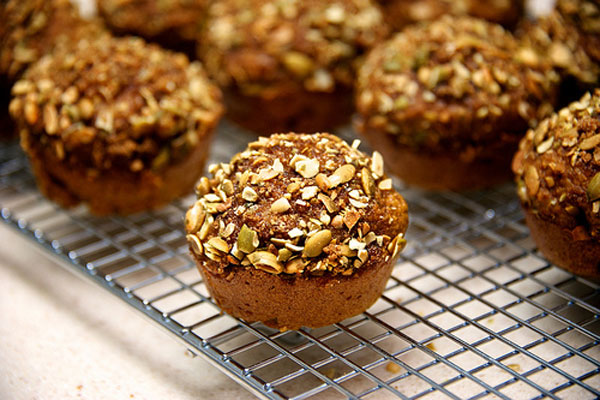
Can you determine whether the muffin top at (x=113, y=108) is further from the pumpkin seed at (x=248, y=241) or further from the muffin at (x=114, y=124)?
the pumpkin seed at (x=248, y=241)

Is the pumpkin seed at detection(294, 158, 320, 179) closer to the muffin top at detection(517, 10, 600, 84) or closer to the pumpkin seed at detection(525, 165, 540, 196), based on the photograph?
the pumpkin seed at detection(525, 165, 540, 196)

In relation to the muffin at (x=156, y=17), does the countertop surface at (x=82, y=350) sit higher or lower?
lower

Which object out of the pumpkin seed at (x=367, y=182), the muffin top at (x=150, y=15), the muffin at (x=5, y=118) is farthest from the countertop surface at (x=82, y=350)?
the muffin top at (x=150, y=15)

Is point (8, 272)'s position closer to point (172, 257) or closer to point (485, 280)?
point (172, 257)

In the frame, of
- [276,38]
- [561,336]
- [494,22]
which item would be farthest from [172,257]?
[494,22]

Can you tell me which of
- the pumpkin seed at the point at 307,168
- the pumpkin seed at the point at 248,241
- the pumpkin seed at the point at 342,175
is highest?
the pumpkin seed at the point at 307,168

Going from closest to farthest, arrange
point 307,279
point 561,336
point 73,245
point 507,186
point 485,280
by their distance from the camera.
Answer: point 307,279 → point 561,336 → point 485,280 → point 73,245 → point 507,186
